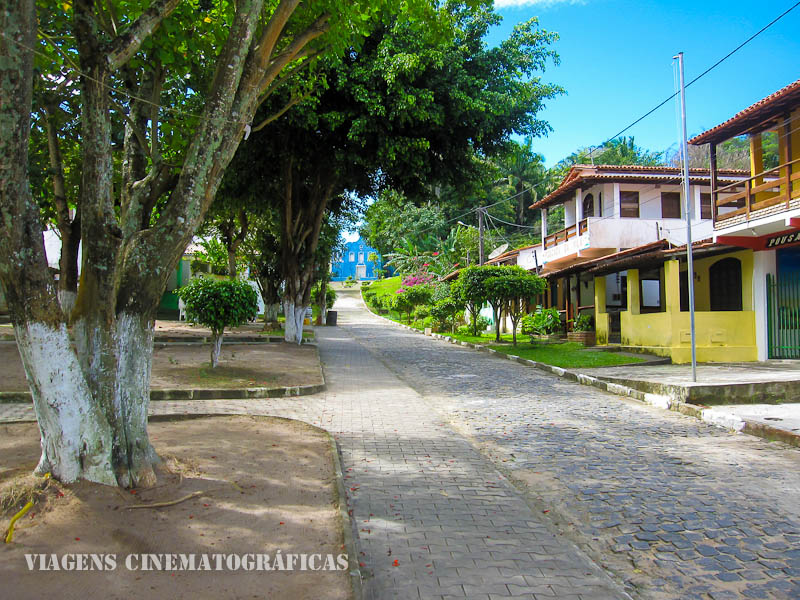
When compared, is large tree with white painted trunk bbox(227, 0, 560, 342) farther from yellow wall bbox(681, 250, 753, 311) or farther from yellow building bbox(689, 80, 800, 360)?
yellow wall bbox(681, 250, 753, 311)

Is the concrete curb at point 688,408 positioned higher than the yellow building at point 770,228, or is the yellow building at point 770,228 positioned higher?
the yellow building at point 770,228

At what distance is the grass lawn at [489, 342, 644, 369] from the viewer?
15023 millimetres

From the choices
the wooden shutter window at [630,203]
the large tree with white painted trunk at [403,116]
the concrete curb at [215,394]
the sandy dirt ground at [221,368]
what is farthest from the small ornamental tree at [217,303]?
the wooden shutter window at [630,203]

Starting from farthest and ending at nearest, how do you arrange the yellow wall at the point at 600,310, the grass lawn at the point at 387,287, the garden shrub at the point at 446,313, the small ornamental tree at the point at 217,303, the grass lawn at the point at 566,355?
the grass lawn at the point at 387,287 → the garden shrub at the point at 446,313 → the yellow wall at the point at 600,310 → the grass lawn at the point at 566,355 → the small ornamental tree at the point at 217,303

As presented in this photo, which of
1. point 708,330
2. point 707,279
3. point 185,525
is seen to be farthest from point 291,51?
point 707,279

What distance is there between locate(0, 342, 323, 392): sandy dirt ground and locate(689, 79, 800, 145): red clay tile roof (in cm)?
1174

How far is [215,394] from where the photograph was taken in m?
9.35

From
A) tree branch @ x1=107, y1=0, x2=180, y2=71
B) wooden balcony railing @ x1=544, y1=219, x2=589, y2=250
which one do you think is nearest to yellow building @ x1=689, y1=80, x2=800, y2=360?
wooden balcony railing @ x1=544, y1=219, x2=589, y2=250

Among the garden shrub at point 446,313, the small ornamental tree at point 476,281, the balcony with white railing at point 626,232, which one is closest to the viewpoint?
the small ornamental tree at point 476,281

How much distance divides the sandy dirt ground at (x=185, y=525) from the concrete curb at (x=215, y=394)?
3.25 metres

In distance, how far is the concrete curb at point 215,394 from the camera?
8.38 metres

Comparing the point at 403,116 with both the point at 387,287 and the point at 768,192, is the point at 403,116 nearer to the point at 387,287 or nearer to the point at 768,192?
the point at 768,192

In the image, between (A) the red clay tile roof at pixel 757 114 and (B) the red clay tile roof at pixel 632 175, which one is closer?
(A) the red clay tile roof at pixel 757 114

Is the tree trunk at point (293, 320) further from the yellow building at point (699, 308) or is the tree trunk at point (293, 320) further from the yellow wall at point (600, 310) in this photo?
the yellow wall at point (600, 310)
